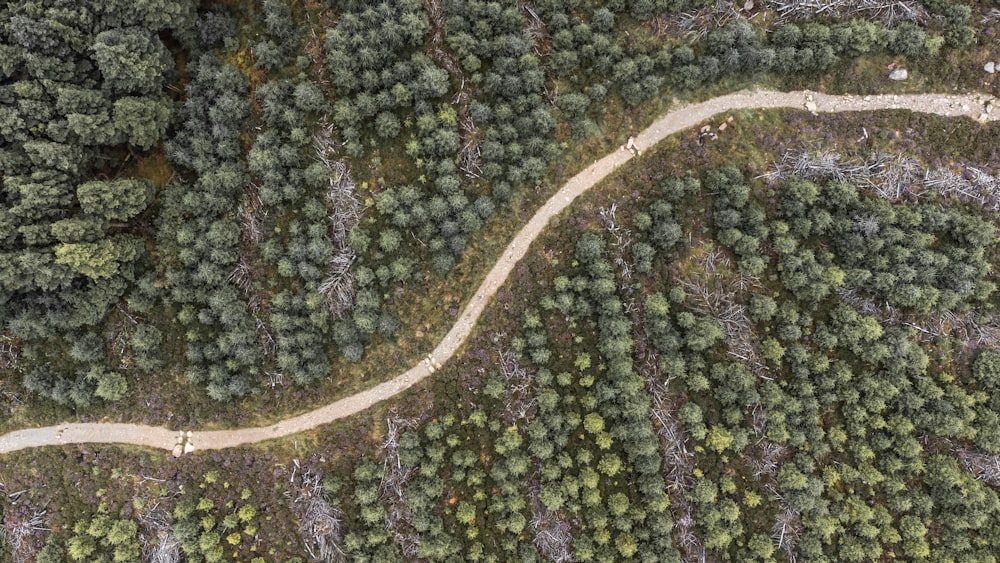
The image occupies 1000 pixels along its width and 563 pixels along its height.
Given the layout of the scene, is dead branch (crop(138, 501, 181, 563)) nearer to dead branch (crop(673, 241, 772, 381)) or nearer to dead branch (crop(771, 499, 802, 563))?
dead branch (crop(673, 241, 772, 381))

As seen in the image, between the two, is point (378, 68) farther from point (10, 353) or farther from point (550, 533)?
point (550, 533)

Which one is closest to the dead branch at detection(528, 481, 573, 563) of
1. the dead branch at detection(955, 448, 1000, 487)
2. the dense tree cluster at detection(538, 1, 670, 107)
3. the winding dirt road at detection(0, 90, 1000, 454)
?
the winding dirt road at detection(0, 90, 1000, 454)

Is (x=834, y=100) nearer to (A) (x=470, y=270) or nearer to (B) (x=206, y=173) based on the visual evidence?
(A) (x=470, y=270)

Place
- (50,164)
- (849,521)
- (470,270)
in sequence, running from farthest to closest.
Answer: (470,270) → (849,521) → (50,164)

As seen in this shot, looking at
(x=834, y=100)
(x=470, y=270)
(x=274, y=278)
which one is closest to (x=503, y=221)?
(x=470, y=270)

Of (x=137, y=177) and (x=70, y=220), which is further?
(x=137, y=177)

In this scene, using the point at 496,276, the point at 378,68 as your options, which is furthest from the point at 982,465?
the point at 378,68
